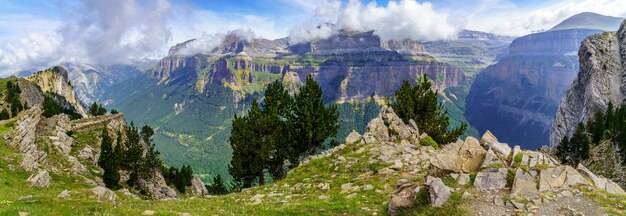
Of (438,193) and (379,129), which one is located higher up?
(438,193)

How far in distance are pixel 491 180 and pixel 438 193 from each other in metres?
5.18

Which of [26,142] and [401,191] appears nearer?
[401,191]

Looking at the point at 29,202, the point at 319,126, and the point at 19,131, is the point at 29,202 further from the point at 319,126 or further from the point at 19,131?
the point at 19,131

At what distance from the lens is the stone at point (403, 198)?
26.2 m

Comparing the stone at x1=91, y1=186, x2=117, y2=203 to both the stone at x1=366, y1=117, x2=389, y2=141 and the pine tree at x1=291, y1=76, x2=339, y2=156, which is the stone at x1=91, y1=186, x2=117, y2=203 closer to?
the pine tree at x1=291, y1=76, x2=339, y2=156

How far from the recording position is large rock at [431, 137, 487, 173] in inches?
1236

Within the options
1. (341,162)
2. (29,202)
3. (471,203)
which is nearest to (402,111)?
(341,162)

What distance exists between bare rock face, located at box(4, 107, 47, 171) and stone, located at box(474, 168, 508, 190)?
5543cm

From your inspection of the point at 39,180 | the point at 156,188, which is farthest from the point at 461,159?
the point at 156,188

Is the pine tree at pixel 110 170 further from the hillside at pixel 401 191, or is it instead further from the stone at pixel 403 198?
the stone at pixel 403 198

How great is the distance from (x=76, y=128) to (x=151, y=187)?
28.7 m

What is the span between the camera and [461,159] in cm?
3303

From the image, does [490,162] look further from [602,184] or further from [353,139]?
[353,139]

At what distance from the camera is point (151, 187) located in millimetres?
81500
